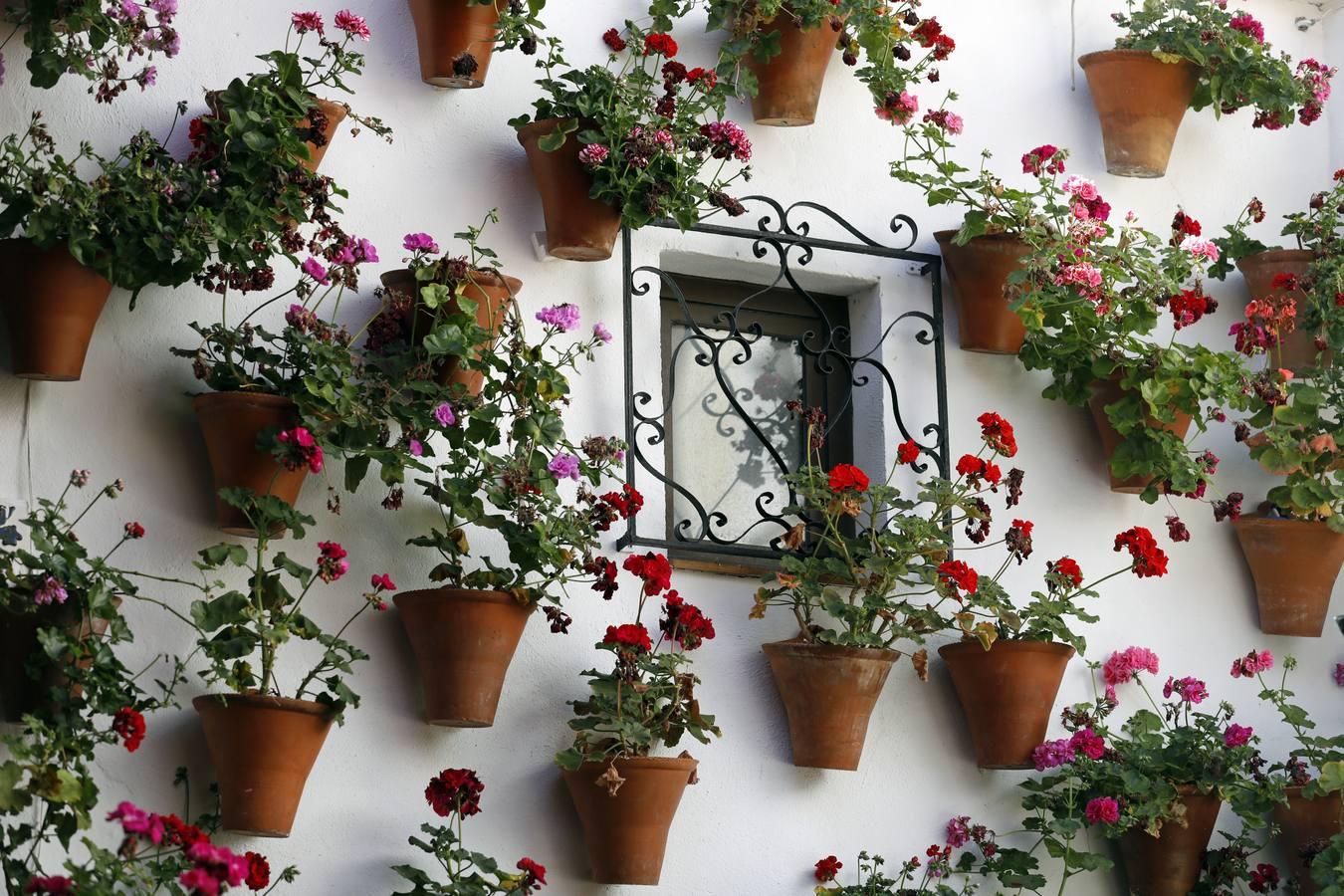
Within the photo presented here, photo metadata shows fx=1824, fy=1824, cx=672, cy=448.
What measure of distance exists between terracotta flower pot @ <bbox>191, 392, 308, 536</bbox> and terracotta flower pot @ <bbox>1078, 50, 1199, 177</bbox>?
2251mm

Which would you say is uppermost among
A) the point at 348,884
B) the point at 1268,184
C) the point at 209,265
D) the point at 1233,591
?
the point at 1268,184

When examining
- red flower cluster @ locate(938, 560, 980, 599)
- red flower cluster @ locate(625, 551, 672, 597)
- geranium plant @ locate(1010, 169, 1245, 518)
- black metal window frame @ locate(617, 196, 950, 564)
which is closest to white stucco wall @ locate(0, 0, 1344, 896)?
black metal window frame @ locate(617, 196, 950, 564)

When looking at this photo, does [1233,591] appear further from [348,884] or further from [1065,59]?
[348,884]

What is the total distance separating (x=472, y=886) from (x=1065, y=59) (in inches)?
102

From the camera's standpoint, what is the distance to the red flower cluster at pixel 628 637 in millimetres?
3500

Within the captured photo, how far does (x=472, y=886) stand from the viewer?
3.32 meters

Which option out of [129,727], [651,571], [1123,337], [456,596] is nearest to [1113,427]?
[1123,337]

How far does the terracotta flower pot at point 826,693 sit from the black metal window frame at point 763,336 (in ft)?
0.88

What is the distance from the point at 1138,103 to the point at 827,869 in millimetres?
2039

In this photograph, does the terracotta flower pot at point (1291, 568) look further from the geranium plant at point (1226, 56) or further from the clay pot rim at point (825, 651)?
the clay pot rim at point (825, 651)

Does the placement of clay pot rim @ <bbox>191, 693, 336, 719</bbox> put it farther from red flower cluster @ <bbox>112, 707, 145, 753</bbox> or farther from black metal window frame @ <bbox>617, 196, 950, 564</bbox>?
black metal window frame @ <bbox>617, 196, 950, 564</bbox>

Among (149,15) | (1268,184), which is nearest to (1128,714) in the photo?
(1268,184)

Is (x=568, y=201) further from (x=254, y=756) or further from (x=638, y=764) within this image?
(x=254, y=756)

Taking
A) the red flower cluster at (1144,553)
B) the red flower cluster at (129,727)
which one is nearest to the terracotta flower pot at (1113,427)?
the red flower cluster at (1144,553)
